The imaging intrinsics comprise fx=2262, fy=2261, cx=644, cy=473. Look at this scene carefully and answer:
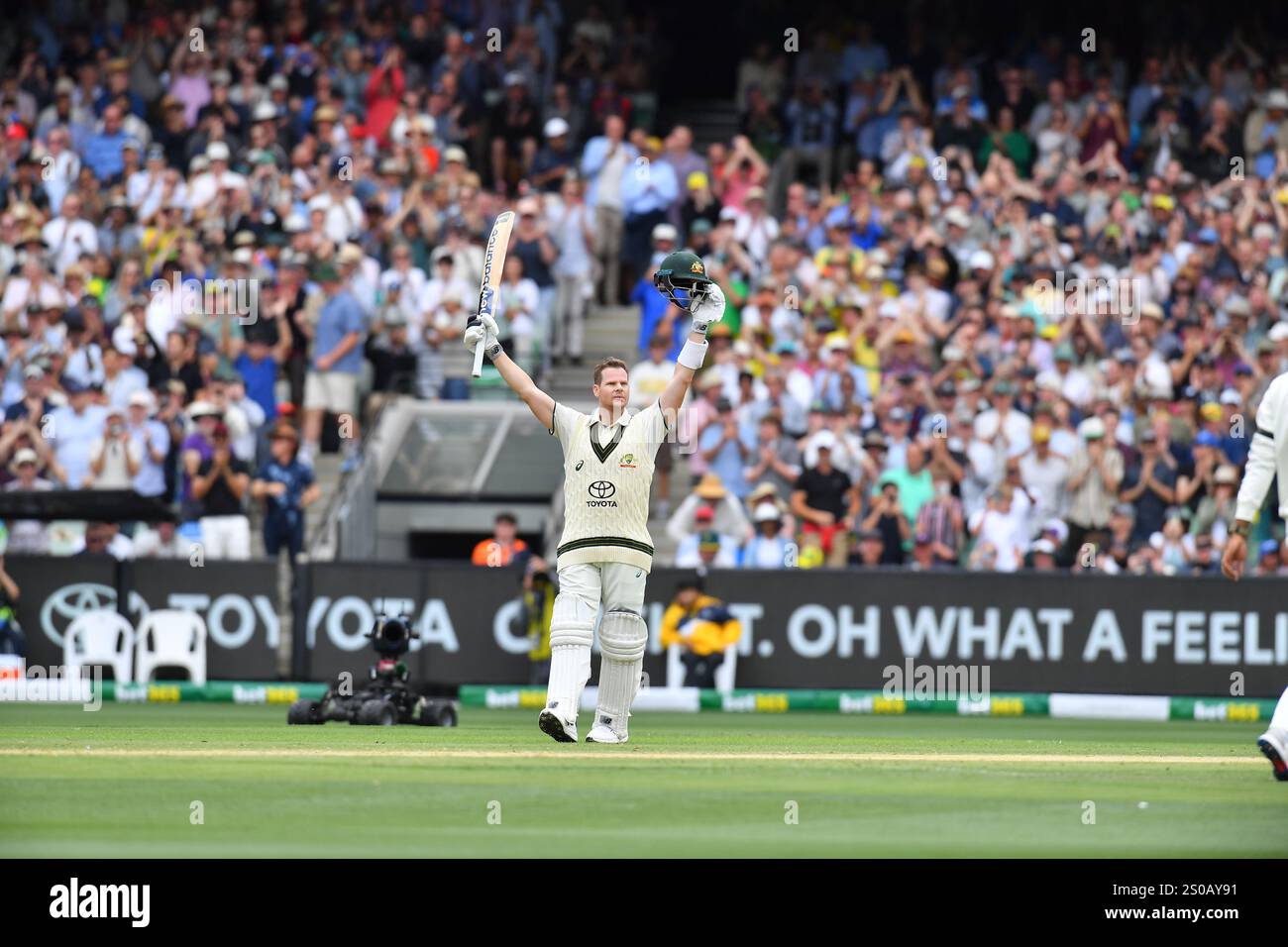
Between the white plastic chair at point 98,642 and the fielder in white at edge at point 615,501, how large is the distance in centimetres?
937

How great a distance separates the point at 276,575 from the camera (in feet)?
70.7

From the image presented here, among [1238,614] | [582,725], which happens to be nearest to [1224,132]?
[1238,614]

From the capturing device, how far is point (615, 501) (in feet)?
41.2

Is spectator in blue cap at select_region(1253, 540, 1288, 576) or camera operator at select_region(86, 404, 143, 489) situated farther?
camera operator at select_region(86, 404, 143, 489)

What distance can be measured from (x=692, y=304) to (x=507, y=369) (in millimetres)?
1104

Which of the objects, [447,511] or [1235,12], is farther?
[1235,12]

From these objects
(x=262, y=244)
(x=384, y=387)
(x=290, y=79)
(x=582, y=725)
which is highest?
(x=290, y=79)

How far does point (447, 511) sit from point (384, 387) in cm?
159

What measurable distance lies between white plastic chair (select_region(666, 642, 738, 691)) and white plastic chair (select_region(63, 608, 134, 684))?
499 cm

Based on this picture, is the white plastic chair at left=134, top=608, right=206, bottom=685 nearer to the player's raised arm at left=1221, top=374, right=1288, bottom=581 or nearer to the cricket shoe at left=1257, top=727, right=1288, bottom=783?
the player's raised arm at left=1221, top=374, right=1288, bottom=581

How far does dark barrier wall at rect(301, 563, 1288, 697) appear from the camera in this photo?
68.4 feet

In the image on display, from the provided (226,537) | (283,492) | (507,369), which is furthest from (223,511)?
(507,369)

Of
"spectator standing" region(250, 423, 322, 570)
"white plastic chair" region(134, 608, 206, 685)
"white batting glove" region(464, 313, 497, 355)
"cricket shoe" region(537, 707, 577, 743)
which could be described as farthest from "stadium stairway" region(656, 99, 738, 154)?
"cricket shoe" region(537, 707, 577, 743)
